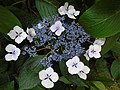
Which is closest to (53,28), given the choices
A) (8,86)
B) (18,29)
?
(18,29)

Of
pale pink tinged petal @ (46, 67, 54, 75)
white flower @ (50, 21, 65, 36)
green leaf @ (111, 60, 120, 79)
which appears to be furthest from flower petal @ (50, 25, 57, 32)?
green leaf @ (111, 60, 120, 79)

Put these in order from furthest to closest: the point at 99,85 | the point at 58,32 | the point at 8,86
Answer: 1. the point at 99,85
2. the point at 8,86
3. the point at 58,32

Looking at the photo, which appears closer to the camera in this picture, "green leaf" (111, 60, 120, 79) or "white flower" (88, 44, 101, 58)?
"white flower" (88, 44, 101, 58)

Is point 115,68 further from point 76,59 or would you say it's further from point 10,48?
point 10,48

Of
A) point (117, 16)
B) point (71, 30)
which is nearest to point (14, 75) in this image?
point (71, 30)

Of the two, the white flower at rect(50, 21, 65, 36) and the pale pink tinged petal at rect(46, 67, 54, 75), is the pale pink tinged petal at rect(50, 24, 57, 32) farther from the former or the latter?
the pale pink tinged petal at rect(46, 67, 54, 75)

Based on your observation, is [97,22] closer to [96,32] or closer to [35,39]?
[96,32]
